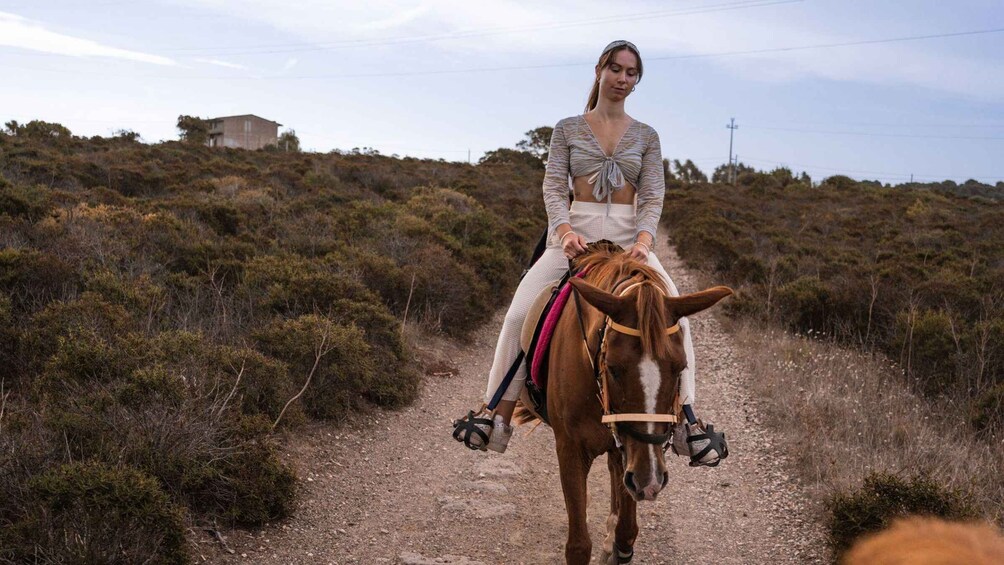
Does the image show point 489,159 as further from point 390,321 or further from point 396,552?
point 396,552

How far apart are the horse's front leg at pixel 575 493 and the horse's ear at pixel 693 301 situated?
1.02 metres

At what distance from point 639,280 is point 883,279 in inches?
421

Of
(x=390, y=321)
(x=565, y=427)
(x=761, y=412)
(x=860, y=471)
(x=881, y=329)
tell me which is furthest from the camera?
(x=881, y=329)

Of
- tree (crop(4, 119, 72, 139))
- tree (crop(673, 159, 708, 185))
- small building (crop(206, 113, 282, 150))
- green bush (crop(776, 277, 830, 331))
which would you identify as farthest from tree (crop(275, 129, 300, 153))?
green bush (crop(776, 277, 830, 331))

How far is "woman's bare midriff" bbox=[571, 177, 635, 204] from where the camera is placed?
4.36 m

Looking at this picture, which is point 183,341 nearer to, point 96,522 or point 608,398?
point 96,522

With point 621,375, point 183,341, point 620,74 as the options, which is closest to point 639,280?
point 621,375

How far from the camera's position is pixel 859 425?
6.45 m

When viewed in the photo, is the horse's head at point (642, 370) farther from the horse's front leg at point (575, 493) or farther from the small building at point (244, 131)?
the small building at point (244, 131)

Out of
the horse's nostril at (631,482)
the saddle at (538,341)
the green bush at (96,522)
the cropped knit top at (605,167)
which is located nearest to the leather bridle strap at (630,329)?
the horse's nostril at (631,482)

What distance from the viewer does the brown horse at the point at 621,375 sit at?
2844 mm

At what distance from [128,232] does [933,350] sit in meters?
10.1

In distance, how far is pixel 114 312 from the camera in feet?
21.3

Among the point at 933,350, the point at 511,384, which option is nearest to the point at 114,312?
the point at 511,384
